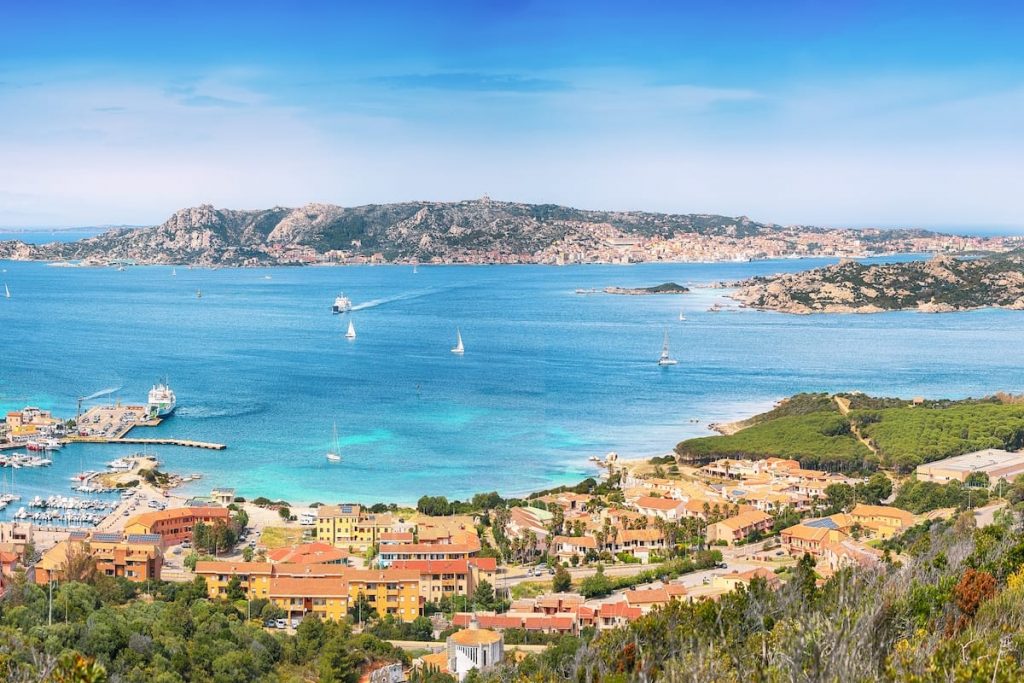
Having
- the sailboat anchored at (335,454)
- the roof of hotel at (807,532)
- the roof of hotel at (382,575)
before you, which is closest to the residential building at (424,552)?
the roof of hotel at (382,575)

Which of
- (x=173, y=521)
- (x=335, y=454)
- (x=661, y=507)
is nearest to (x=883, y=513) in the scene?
(x=661, y=507)

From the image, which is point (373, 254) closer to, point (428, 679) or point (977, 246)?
point (977, 246)

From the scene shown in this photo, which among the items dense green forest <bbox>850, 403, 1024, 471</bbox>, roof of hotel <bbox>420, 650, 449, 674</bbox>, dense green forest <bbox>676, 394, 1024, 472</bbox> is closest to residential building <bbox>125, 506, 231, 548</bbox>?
roof of hotel <bbox>420, 650, 449, 674</bbox>

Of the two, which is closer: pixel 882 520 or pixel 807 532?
pixel 807 532

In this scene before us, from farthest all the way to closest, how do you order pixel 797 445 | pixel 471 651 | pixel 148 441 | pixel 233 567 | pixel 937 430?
pixel 148 441, pixel 797 445, pixel 937 430, pixel 233 567, pixel 471 651

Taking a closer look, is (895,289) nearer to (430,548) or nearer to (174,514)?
(430,548)
